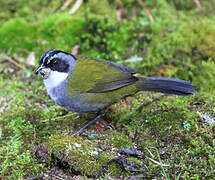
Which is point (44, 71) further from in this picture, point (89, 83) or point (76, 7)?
point (76, 7)

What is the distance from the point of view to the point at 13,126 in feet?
13.8

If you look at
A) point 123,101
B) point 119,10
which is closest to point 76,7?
point 119,10

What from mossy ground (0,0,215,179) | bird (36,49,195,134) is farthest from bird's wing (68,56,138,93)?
mossy ground (0,0,215,179)

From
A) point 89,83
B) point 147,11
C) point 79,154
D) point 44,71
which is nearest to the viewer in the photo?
point 79,154

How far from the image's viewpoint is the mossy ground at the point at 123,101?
3.44m

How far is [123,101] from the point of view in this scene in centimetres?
482

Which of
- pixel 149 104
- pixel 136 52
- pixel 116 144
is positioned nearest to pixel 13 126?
pixel 116 144

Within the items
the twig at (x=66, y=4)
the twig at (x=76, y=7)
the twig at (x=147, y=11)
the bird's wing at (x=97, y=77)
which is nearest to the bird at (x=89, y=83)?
the bird's wing at (x=97, y=77)

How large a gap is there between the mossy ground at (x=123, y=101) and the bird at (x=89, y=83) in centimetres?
29

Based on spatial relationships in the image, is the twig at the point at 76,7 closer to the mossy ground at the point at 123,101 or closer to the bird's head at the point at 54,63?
the mossy ground at the point at 123,101

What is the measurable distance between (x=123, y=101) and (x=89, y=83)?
33.0 inches

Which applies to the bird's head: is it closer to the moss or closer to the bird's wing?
the bird's wing

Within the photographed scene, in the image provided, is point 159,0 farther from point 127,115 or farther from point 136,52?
point 127,115

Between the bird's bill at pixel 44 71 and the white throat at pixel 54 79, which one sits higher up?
the bird's bill at pixel 44 71
